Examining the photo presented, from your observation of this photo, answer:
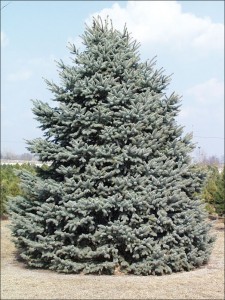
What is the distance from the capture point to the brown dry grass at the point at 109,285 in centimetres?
599

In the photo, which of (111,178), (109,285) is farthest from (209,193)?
(109,285)

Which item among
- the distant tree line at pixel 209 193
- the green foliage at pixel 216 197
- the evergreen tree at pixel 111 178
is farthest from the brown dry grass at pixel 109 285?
the green foliage at pixel 216 197

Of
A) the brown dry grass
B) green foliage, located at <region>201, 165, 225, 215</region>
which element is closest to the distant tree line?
green foliage, located at <region>201, 165, 225, 215</region>

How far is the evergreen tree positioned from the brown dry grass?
11.2 inches

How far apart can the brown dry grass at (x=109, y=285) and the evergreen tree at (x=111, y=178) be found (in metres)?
0.29

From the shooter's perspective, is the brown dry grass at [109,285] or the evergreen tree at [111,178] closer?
the brown dry grass at [109,285]

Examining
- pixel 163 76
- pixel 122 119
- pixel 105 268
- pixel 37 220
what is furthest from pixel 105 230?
pixel 163 76

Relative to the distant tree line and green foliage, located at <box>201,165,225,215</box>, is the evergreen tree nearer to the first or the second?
the distant tree line

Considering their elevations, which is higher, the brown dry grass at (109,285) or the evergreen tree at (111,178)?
the evergreen tree at (111,178)

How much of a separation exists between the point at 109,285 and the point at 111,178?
1741 millimetres

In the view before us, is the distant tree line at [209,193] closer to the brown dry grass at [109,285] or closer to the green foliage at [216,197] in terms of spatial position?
the green foliage at [216,197]

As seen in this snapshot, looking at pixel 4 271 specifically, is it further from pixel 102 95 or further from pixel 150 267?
pixel 102 95

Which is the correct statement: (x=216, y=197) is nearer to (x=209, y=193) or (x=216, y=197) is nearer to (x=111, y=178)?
(x=209, y=193)

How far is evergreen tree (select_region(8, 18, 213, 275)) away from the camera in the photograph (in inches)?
288
